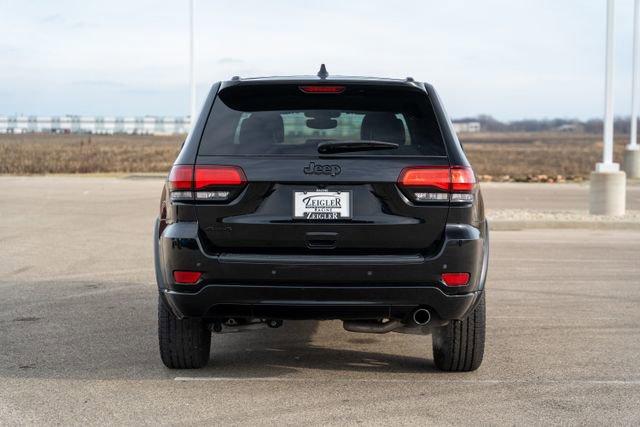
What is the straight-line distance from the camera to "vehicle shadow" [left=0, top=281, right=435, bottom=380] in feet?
22.5

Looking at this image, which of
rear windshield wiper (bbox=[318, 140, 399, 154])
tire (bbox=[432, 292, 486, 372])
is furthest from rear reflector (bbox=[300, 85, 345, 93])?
tire (bbox=[432, 292, 486, 372])

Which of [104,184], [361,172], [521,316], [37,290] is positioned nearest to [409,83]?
[361,172]

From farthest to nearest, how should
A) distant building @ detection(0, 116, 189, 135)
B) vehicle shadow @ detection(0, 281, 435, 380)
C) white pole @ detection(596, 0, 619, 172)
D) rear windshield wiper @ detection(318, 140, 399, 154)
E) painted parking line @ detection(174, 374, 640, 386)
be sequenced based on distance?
distant building @ detection(0, 116, 189, 135), white pole @ detection(596, 0, 619, 172), vehicle shadow @ detection(0, 281, 435, 380), painted parking line @ detection(174, 374, 640, 386), rear windshield wiper @ detection(318, 140, 399, 154)

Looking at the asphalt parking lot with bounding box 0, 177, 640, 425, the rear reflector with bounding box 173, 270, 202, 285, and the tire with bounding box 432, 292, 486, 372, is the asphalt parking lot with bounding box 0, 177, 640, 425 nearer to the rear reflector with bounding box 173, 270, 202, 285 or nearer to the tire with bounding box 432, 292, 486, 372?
the tire with bounding box 432, 292, 486, 372


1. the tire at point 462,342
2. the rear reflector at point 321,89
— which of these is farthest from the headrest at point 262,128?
the tire at point 462,342

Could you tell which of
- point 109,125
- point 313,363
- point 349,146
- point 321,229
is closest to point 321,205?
point 321,229

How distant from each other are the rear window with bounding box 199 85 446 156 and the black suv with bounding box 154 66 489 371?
0.03m

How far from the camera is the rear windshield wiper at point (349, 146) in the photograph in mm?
6074

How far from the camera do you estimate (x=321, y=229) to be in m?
5.96

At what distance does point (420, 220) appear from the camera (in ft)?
19.7

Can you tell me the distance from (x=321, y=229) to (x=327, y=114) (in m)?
0.80

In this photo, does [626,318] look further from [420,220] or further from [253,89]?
[253,89]

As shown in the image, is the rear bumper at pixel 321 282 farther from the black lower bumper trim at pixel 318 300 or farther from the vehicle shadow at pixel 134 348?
the vehicle shadow at pixel 134 348

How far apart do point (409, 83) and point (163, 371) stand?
2.43 meters
